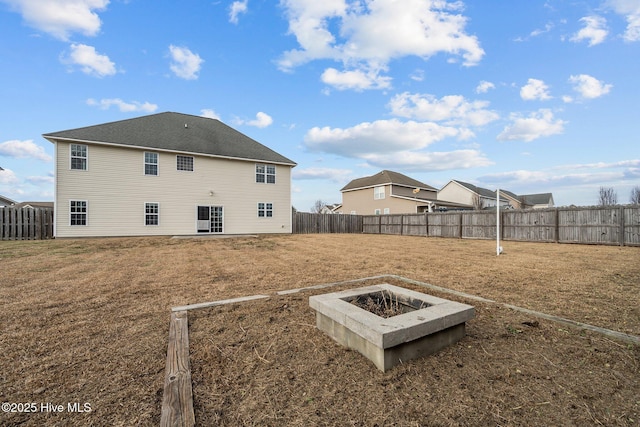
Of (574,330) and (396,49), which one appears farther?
(396,49)

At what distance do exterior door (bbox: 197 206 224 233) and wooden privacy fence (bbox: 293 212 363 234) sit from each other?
→ 569 cm

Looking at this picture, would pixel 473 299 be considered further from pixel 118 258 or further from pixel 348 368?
pixel 118 258

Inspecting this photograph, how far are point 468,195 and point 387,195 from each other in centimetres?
1568

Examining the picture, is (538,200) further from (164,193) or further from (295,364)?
(295,364)

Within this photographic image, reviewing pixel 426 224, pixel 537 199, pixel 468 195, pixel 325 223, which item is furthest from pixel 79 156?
pixel 537 199

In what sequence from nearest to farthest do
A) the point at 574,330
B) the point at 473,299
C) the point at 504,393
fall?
the point at 504,393
the point at 574,330
the point at 473,299

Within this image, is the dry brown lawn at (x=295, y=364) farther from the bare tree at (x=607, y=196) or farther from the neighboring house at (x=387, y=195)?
the bare tree at (x=607, y=196)

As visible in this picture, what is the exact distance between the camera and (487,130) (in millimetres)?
15141

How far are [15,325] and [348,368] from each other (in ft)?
13.1

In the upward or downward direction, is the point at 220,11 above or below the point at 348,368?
above

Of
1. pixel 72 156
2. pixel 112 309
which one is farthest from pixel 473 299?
pixel 72 156

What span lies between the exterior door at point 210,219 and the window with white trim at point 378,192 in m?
18.7

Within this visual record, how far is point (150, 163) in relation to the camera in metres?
15.6

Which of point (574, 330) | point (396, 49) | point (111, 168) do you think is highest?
point (396, 49)
